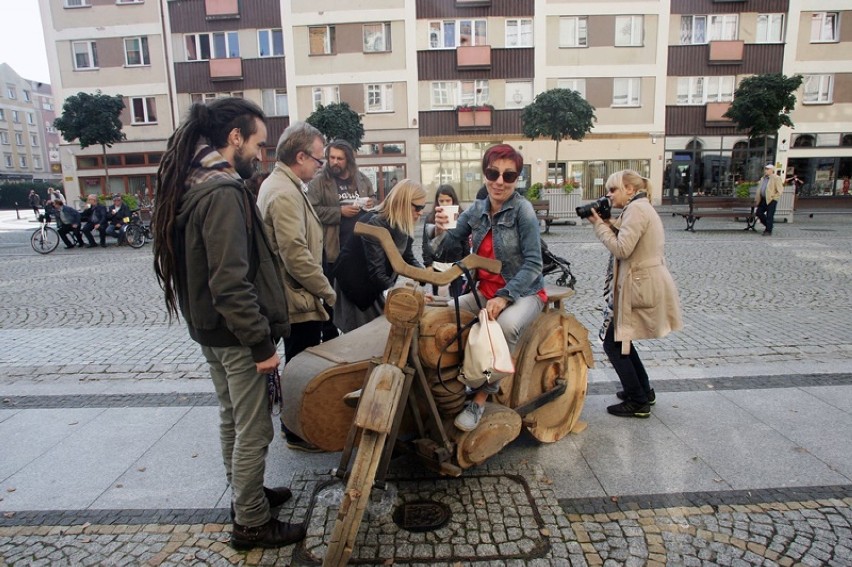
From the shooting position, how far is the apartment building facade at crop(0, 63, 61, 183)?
2901 inches

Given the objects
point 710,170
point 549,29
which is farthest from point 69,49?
point 710,170

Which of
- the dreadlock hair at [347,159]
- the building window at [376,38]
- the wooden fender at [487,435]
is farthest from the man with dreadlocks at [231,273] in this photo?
the building window at [376,38]

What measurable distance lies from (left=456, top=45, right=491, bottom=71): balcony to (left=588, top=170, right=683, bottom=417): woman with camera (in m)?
25.4

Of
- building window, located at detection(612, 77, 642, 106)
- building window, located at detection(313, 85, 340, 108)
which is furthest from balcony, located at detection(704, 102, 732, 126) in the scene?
building window, located at detection(313, 85, 340, 108)

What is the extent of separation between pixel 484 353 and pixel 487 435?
0.52 meters

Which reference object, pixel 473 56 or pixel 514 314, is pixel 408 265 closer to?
pixel 514 314

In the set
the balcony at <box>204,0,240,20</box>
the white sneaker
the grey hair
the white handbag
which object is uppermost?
the balcony at <box>204,0,240,20</box>

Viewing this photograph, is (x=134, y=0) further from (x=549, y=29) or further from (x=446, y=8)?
(x=549, y=29)

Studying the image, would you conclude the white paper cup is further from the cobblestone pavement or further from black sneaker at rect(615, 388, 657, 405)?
black sneaker at rect(615, 388, 657, 405)

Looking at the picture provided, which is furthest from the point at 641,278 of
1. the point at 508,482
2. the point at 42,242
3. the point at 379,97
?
the point at 379,97

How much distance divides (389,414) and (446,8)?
28809 millimetres

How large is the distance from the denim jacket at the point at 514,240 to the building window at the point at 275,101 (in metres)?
27.5

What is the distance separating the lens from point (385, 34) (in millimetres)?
27828

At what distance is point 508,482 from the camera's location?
3.20 m
